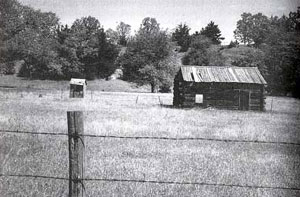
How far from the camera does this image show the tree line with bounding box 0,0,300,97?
12.9 metres

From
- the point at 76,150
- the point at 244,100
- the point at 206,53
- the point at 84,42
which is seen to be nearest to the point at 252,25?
the point at 244,100

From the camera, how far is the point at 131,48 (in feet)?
178

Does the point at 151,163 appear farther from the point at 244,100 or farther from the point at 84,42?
the point at 244,100

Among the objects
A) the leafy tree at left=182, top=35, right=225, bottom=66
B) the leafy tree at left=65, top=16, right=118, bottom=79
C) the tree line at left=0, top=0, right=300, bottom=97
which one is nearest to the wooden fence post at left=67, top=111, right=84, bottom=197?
the tree line at left=0, top=0, right=300, bottom=97

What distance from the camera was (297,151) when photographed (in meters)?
10.4

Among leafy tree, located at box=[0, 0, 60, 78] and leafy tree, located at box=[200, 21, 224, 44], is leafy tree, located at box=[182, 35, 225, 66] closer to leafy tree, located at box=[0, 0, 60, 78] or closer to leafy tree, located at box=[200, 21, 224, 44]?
leafy tree, located at box=[200, 21, 224, 44]

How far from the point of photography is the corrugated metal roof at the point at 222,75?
2641cm

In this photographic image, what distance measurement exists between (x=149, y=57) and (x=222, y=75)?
95.0 feet

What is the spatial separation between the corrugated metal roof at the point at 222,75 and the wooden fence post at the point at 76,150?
21.9 meters

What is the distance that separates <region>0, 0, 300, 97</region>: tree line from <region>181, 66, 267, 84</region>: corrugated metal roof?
234 centimetres

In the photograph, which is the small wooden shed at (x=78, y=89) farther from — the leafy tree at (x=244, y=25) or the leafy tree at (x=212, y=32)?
the leafy tree at (x=212, y=32)

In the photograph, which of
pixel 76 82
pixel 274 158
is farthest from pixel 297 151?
pixel 76 82

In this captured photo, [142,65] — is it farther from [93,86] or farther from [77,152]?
[77,152]

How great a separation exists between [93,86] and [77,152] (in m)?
→ 41.4
